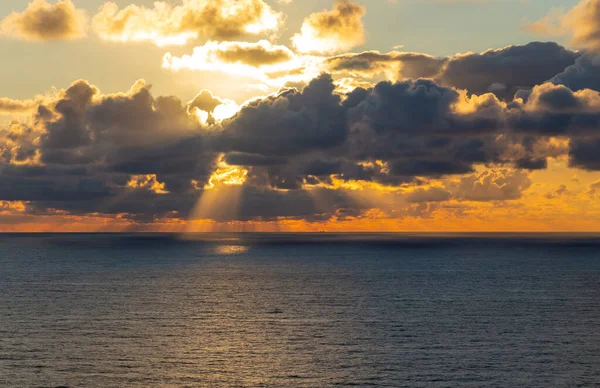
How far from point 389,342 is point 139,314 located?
4488 centimetres

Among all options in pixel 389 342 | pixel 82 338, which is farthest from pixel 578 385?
pixel 82 338

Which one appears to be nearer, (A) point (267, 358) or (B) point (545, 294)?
(A) point (267, 358)

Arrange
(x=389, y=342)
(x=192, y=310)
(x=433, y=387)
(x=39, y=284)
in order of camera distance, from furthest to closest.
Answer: (x=39, y=284), (x=192, y=310), (x=389, y=342), (x=433, y=387)

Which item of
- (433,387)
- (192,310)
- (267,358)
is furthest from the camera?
(192,310)

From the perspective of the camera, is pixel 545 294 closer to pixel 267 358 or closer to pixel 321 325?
pixel 321 325

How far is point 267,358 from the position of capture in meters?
73.4

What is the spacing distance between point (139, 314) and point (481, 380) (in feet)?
201

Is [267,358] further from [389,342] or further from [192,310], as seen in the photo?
[192,310]

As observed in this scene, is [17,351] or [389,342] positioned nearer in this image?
[17,351]

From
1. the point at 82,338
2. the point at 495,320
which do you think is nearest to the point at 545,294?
the point at 495,320

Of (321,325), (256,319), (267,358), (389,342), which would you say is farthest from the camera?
(256,319)

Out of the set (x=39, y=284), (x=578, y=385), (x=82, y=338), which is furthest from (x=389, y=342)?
(x=39, y=284)

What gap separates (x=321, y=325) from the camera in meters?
95.1

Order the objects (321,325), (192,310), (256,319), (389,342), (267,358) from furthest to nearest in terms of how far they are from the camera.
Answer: (192,310) → (256,319) → (321,325) → (389,342) → (267,358)
